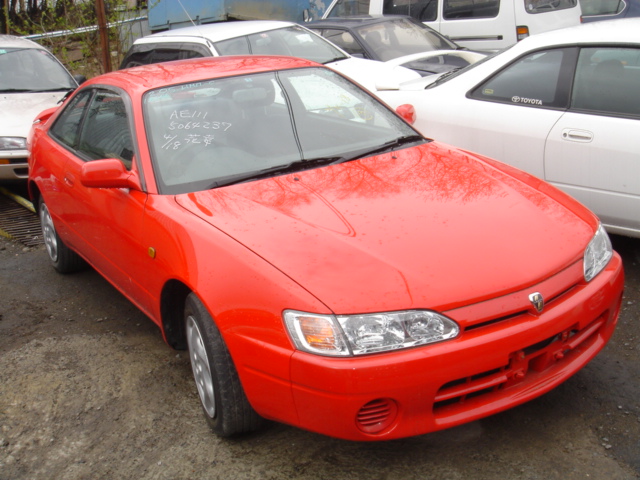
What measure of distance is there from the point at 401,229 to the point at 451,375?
0.66 m

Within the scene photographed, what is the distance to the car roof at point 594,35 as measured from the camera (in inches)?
175

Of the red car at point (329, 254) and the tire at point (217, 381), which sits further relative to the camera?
the tire at point (217, 381)

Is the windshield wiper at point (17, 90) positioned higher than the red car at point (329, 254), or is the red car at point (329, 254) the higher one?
the red car at point (329, 254)

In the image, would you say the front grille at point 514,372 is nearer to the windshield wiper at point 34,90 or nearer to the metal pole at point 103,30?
the windshield wiper at point 34,90

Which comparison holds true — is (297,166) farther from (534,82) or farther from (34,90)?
(34,90)

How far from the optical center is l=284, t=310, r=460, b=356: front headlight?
8.26 feet

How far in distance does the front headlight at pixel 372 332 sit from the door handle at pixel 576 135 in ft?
7.58

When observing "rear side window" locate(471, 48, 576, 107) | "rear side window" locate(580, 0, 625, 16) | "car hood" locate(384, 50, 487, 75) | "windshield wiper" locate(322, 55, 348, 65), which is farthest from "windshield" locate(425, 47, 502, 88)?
"rear side window" locate(580, 0, 625, 16)

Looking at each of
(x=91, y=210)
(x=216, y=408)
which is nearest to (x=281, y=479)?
(x=216, y=408)

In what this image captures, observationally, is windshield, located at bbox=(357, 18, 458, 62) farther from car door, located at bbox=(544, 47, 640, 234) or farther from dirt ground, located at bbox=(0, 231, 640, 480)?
dirt ground, located at bbox=(0, 231, 640, 480)

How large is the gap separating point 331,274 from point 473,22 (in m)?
8.44

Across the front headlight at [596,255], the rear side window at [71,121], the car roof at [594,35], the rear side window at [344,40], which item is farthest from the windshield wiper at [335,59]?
the front headlight at [596,255]

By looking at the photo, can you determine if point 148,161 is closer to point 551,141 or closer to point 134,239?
point 134,239

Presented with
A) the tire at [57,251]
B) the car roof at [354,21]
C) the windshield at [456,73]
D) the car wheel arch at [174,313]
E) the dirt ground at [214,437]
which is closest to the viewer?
the dirt ground at [214,437]
